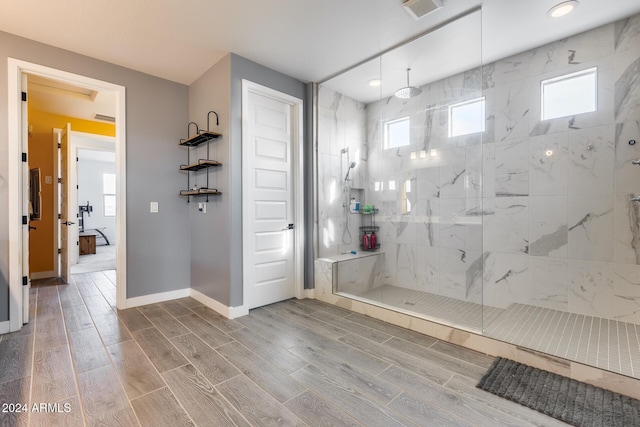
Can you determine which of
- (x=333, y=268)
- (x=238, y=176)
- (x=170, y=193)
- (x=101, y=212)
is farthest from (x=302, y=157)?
(x=101, y=212)

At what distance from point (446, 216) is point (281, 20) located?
266cm

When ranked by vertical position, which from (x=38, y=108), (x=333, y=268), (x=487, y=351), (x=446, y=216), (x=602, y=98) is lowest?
(x=487, y=351)

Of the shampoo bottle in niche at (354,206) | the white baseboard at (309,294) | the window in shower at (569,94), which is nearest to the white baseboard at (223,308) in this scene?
the white baseboard at (309,294)

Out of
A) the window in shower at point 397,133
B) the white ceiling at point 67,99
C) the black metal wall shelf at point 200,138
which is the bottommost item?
the black metal wall shelf at point 200,138

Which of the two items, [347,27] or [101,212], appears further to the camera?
[101,212]

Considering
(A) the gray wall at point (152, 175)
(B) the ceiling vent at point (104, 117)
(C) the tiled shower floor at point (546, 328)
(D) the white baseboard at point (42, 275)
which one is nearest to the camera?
(C) the tiled shower floor at point (546, 328)

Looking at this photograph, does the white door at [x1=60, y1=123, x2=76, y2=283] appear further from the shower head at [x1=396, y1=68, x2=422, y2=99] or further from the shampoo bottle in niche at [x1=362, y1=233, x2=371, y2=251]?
the shower head at [x1=396, y1=68, x2=422, y2=99]

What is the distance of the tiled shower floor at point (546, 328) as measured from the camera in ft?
6.72

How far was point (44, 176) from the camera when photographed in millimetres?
4875

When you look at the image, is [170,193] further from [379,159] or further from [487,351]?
[487,351]

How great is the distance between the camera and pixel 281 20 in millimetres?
2523

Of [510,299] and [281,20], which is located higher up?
[281,20]

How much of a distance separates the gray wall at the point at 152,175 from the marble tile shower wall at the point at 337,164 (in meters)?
1.78

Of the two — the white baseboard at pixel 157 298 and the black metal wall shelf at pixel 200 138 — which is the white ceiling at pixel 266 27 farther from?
the white baseboard at pixel 157 298
